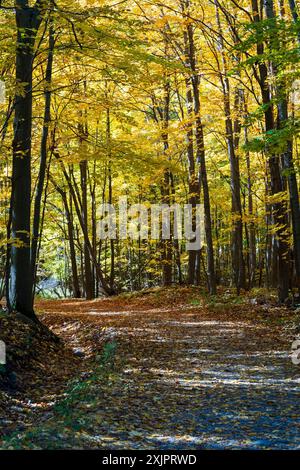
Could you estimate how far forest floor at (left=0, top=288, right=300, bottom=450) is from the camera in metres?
5.10

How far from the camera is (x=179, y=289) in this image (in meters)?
20.8

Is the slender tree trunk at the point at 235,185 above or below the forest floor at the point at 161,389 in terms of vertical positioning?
above

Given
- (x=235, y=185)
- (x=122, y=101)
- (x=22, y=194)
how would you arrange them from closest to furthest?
1. (x=22, y=194)
2. (x=122, y=101)
3. (x=235, y=185)

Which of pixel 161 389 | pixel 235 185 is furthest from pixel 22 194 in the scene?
pixel 235 185

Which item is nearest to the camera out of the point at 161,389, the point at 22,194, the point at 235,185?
the point at 161,389

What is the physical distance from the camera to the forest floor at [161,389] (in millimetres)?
5098

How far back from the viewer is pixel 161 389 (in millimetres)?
6977

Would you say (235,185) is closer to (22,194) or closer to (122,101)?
(122,101)

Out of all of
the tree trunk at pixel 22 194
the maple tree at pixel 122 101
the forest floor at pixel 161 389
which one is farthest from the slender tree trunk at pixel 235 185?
the tree trunk at pixel 22 194

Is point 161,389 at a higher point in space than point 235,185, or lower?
lower

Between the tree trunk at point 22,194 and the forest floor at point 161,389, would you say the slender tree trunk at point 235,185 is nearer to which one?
the forest floor at point 161,389

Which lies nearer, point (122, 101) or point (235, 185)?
point (122, 101)

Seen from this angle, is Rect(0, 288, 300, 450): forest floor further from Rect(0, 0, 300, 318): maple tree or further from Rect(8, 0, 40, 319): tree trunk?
Rect(0, 0, 300, 318): maple tree
